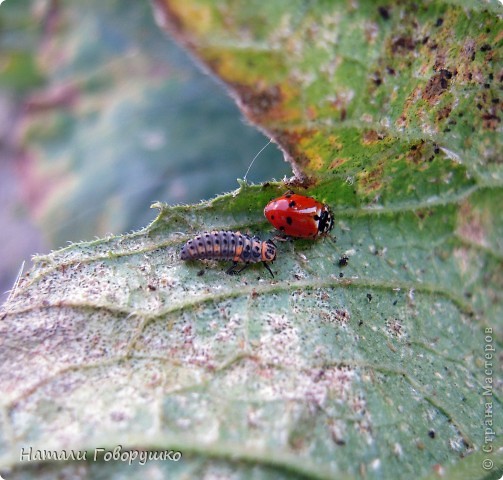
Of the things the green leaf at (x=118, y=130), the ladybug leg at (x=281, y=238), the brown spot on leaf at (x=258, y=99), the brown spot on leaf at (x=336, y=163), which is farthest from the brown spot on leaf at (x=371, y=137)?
the green leaf at (x=118, y=130)

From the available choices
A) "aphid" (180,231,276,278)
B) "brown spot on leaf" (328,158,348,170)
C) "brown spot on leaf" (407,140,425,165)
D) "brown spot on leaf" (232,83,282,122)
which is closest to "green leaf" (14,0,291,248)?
"brown spot on leaf" (328,158,348,170)

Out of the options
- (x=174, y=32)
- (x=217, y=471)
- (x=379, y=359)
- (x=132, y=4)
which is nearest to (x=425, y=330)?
(x=379, y=359)

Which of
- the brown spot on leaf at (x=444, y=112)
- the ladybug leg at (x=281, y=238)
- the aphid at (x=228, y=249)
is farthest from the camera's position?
the ladybug leg at (x=281, y=238)

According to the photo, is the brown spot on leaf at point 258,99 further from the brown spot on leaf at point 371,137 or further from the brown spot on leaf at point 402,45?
the brown spot on leaf at point 402,45

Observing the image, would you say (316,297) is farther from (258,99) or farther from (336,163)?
(258,99)

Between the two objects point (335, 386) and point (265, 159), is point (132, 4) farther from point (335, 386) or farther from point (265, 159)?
point (335, 386)
